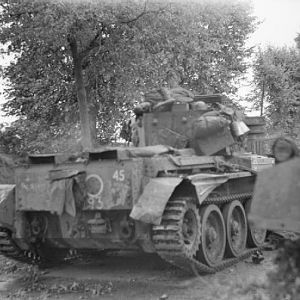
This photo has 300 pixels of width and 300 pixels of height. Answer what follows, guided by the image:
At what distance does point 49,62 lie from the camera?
685 inches

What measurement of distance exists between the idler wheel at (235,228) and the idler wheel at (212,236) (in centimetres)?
26

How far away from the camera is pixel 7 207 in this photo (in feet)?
27.9

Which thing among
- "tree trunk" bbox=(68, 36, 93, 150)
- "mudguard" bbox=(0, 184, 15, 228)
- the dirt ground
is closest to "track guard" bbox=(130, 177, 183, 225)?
the dirt ground

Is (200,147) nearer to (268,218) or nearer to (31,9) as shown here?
(268,218)

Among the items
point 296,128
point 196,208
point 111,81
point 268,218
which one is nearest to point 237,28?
point 296,128

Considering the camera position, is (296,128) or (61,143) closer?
(61,143)

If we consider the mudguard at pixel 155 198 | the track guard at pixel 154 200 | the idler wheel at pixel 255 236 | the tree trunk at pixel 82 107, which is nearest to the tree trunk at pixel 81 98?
the tree trunk at pixel 82 107

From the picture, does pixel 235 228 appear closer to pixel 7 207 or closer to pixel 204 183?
pixel 204 183

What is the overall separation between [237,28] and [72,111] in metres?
11.8

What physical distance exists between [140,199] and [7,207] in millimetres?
2144

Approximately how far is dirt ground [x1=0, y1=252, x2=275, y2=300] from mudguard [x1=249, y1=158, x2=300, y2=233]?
151 inches

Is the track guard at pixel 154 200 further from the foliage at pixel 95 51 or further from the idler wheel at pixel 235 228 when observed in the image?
the foliage at pixel 95 51

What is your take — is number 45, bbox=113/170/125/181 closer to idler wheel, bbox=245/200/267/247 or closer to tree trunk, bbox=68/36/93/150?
idler wheel, bbox=245/200/267/247

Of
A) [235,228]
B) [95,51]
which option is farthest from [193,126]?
[95,51]
